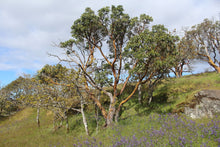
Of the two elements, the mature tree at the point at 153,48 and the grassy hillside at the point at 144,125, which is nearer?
the grassy hillside at the point at 144,125

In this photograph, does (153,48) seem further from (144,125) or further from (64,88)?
(64,88)

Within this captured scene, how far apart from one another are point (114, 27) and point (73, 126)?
1124 cm

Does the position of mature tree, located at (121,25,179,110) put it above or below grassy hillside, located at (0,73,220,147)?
above

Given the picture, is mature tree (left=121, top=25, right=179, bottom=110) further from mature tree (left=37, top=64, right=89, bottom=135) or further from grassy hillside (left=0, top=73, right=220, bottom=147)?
mature tree (left=37, top=64, right=89, bottom=135)

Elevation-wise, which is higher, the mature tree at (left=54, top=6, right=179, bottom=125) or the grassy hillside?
the mature tree at (left=54, top=6, right=179, bottom=125)

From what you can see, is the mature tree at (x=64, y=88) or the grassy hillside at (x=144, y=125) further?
the mature tree at (x=64, y=88)

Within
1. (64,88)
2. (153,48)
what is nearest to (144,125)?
(153,48)

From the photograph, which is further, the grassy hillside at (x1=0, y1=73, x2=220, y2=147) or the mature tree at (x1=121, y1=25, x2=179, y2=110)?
the mature tree at (x1=121, y1=25, x2=179, y2=110)

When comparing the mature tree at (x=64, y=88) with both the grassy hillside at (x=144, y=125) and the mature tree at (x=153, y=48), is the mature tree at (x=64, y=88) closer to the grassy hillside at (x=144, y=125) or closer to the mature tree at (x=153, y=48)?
the grassy hillside at (x=144, y=125)

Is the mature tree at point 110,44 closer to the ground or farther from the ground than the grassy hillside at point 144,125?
farther from the ground

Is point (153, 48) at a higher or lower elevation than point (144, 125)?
higher

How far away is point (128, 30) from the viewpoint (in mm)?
14359

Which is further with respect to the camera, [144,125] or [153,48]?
[153,48]

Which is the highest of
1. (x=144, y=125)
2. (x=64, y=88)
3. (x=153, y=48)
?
(x=153, y=48)
